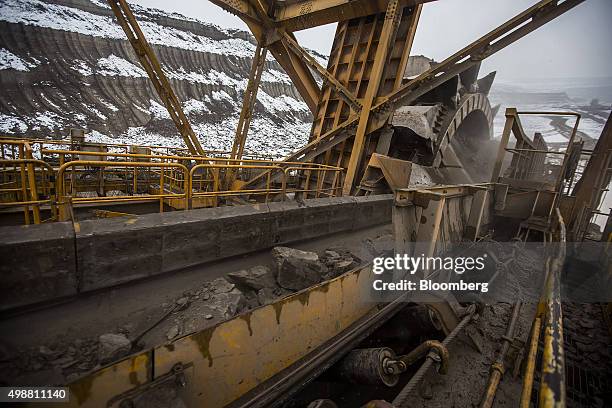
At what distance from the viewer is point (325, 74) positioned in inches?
308

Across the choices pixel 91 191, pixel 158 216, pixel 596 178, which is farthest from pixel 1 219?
pixel 596 178

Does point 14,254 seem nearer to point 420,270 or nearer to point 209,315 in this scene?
point 209,315

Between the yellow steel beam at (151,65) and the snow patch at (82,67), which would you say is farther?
the snow patch at (82,67)

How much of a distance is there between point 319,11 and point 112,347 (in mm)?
8334

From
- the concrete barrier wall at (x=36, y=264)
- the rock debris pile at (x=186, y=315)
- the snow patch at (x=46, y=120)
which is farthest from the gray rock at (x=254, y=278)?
the snow patch at (x=46, y=120)

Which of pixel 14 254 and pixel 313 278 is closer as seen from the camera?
pixel 14 254

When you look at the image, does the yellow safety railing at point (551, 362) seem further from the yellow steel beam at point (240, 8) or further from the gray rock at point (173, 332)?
the yellow steel beam at point (240, 8)

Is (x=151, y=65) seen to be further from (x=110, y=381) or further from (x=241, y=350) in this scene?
(x=110, y=381)

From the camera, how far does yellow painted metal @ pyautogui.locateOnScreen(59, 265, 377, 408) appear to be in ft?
6.12

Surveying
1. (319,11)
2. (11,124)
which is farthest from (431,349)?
(11,124)

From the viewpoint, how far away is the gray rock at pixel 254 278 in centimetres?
358

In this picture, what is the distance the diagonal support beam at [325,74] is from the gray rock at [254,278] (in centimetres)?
561

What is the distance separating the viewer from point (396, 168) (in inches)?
246

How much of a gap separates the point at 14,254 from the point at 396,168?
605cm
